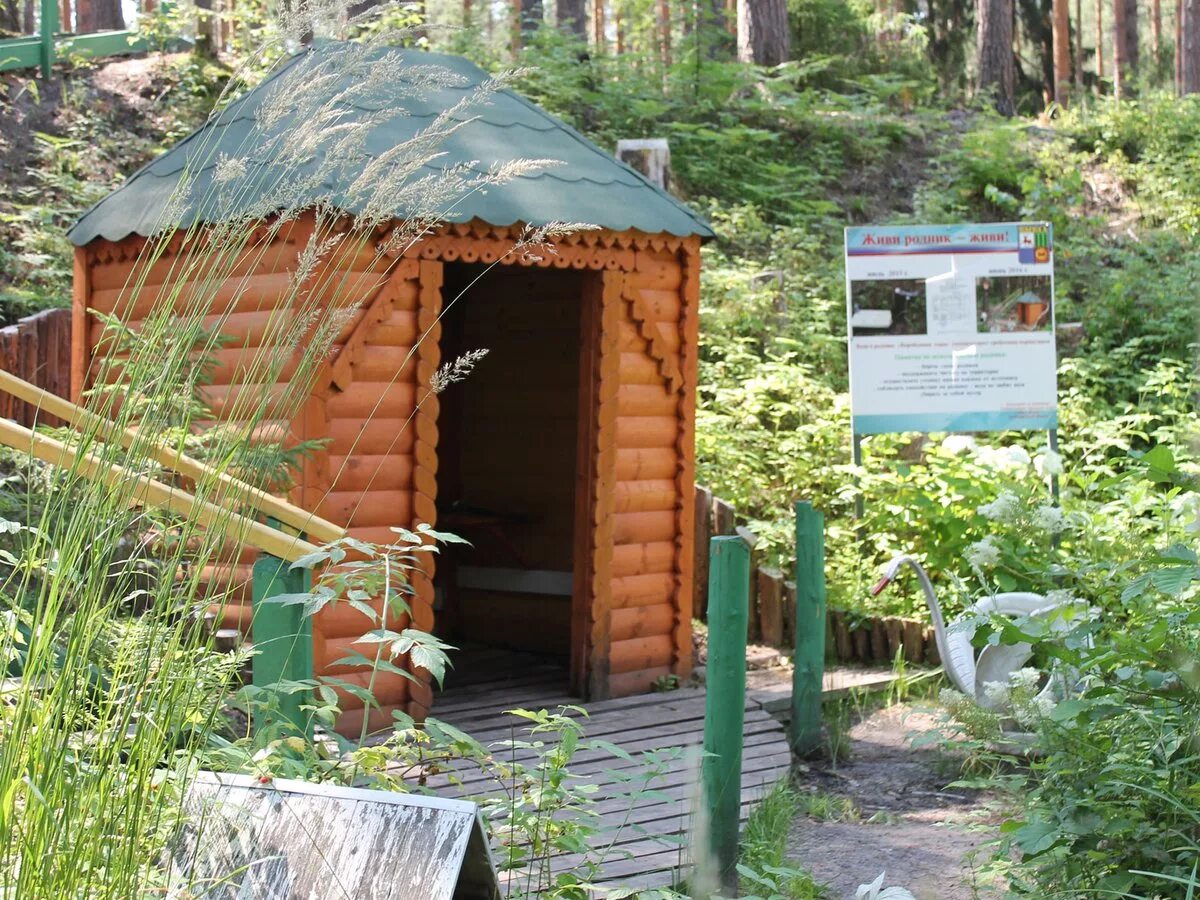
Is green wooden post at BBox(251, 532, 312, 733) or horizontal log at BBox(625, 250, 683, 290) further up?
horizontal log at BBox(625, 250, 683, 290)

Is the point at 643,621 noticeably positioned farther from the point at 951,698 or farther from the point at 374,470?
the point at 951,698

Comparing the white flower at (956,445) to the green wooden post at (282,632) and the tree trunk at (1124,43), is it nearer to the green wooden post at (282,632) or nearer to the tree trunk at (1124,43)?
the green wooden post at (282,632)

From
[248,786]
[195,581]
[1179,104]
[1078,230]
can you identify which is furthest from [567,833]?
[1179,104]

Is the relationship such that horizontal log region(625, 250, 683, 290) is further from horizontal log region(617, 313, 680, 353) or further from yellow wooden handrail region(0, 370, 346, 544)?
yellow wooden handrail region(0, 370, 346, 544)


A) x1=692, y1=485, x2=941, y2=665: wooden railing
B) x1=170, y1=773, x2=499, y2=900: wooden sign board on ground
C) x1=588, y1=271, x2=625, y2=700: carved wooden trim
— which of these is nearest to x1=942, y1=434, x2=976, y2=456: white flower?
x1=692, y1=485, x2=941, y2=665: wooden railing

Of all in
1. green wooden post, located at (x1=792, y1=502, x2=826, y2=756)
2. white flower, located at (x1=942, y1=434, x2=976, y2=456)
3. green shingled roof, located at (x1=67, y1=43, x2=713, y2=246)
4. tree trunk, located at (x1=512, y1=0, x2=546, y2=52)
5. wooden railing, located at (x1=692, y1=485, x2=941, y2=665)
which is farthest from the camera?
tree trunk, located at (x1=512, y1=0, x2=546, y2=52)

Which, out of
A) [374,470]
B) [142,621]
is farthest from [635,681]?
[142,621]

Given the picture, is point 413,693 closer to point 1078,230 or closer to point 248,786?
point 248,786

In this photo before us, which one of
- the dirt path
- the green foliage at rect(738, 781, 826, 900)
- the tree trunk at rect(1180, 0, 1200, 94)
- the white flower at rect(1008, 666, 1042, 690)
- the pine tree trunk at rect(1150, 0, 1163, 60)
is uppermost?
the pine tree trunk at rect(1150, 0, 1163, 60)

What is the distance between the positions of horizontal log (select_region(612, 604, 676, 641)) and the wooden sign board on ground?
4343 mm

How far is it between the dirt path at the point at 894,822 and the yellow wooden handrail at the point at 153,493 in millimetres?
1958

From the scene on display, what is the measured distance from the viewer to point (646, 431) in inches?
261

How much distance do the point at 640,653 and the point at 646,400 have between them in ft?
4.21

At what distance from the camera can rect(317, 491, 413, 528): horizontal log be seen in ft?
18.0
